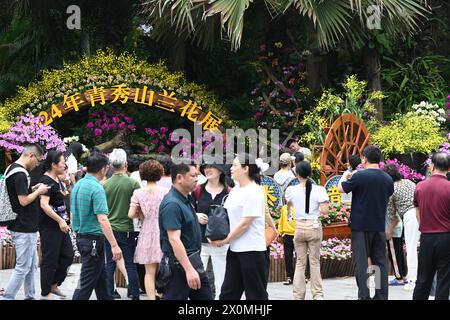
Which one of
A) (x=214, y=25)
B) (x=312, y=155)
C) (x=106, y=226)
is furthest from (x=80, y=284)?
(x=214, y=25)

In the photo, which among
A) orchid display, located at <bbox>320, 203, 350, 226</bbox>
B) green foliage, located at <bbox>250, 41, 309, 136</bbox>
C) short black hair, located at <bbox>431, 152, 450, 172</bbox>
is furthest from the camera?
green foliage, located at <bbox>250, 41, 309, 136</bbox>

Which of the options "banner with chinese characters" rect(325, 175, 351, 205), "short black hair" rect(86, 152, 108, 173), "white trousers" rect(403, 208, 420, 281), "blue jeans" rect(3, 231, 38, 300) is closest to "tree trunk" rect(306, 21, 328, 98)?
"banner with chinese characters" rect(325, 175, 351, 205)

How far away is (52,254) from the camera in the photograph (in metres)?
9.03

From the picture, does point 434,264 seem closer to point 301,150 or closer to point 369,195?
point 369,195

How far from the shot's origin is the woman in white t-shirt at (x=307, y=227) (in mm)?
9000

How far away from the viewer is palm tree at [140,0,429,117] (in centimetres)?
1381

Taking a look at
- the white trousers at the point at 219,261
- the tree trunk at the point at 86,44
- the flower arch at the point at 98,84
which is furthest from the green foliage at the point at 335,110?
the white trousers at the point at 219,261

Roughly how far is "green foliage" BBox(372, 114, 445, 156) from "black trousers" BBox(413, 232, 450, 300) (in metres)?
7.28

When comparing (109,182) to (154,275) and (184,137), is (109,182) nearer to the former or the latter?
(154,275)

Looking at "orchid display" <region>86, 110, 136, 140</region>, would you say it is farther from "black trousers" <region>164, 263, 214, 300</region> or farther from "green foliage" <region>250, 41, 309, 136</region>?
"black trousers" <region>164, 263, 214, 300</region>

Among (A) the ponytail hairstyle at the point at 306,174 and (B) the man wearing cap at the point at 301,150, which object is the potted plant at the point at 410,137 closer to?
(B) the man wearing cap at the point at 301,150

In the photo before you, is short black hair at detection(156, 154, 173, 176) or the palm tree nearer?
short black hair at detection(156, 154, 173, 176)

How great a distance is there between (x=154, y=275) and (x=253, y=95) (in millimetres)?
9462

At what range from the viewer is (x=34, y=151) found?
28.2 ft
